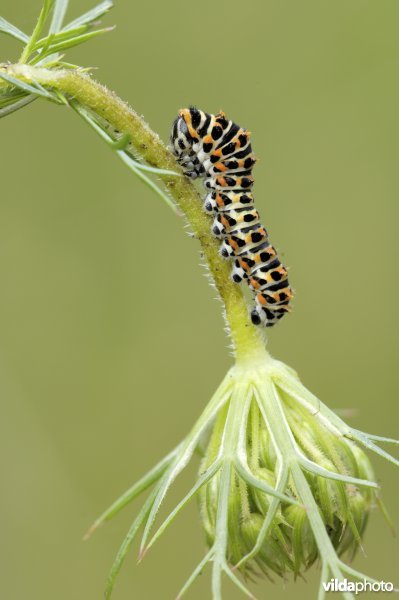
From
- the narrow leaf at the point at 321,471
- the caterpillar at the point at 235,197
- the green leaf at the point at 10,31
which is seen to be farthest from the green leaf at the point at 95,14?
the narrow leaf at the point at 321,471

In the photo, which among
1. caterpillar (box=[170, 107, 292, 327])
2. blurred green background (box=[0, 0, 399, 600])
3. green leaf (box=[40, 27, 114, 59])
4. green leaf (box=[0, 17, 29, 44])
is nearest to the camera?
green leaf (box=[40, 27, 114, 59])

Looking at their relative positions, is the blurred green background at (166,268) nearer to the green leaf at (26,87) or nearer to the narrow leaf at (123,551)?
the narrow leaf at (123,551)

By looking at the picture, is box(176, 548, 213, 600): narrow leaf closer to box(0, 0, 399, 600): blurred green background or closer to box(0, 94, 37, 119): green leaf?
box(0, 94, 37, 119): green leaf

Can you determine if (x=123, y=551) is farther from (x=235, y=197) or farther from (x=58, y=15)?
(x=58, y=15)

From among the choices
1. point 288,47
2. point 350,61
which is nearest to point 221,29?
point 288,47

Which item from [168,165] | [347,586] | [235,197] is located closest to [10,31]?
[168,165]

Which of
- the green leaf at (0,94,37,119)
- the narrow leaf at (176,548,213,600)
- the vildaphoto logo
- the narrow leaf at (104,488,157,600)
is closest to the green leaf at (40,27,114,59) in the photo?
the green leaf at (0,94,37,119)

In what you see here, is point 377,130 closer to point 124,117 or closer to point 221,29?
point 221,29
